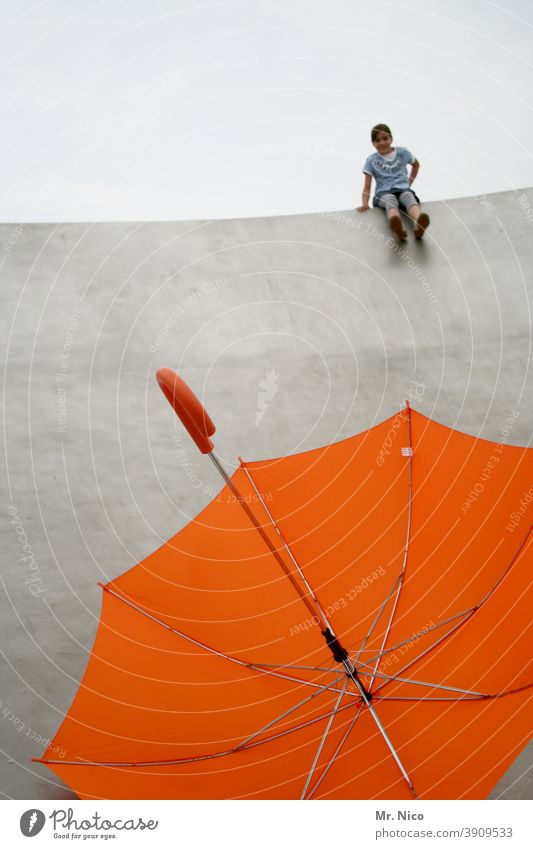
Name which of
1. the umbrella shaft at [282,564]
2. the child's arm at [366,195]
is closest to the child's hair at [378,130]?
the child's arm at [366,195]

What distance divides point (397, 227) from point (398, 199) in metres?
0.19

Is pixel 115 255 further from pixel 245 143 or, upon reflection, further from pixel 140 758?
pixel 140 758

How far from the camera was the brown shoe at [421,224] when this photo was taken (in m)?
3.86

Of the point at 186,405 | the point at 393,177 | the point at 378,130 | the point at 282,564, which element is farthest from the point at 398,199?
the point at 186,405

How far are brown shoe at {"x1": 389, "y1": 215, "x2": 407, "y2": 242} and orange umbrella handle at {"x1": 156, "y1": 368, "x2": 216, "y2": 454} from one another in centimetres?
246

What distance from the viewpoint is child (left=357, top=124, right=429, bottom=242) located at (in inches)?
152

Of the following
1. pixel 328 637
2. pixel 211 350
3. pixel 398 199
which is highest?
pixel 398 199

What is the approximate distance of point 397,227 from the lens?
3891 mm

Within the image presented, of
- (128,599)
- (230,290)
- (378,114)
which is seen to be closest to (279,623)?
(128,599)

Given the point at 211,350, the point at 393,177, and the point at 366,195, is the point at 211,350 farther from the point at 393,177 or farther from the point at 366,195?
the point at 393,177

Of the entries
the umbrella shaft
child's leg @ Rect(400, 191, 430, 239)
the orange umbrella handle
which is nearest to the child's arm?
child's leg @ Rect(400, 191, 430, 239)

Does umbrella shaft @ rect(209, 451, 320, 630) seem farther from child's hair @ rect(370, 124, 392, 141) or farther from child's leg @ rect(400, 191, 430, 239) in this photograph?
child's hair @ rect(370, 124, 392, 141)

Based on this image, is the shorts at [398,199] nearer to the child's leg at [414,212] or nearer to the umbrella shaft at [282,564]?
the child's leg at [414,212]

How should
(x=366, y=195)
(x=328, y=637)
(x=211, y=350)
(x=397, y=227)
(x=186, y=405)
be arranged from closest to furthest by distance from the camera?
(x=186, y=405) < (x=328, y=637) < (x=211, y=350) < (x=397, y=227) < (x=366, y=195)
